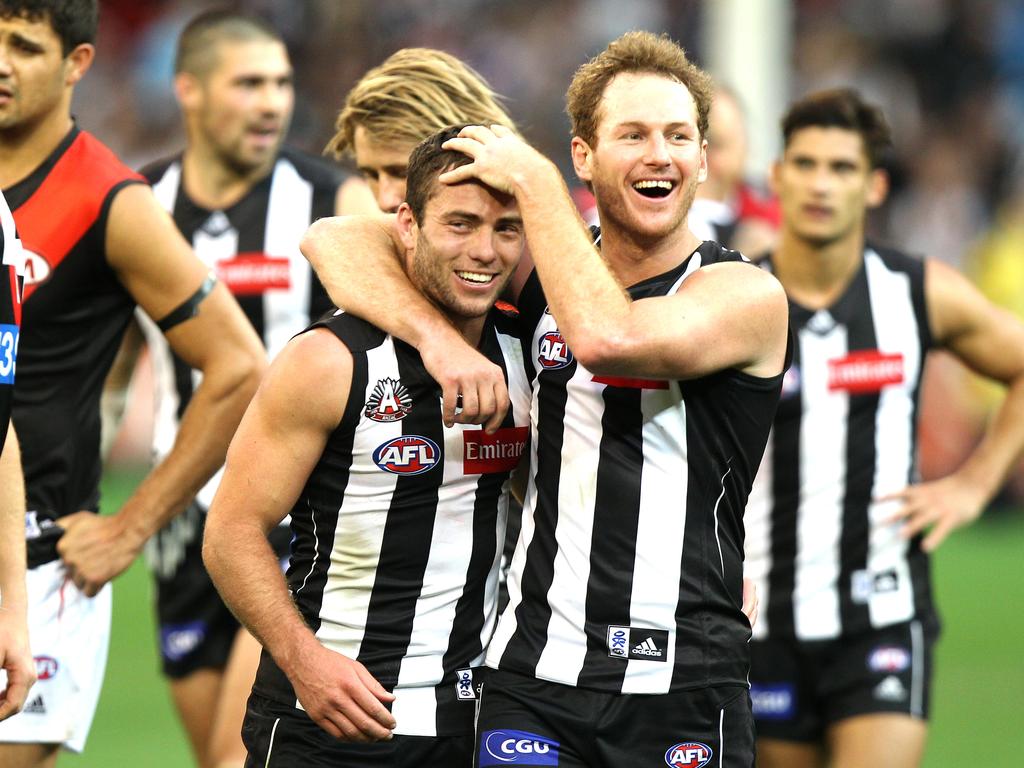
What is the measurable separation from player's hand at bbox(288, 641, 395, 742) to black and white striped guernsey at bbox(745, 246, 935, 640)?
8.58 feet

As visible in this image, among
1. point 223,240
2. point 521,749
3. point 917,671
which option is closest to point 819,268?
point 917,671

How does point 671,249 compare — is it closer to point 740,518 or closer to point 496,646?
point 740,518

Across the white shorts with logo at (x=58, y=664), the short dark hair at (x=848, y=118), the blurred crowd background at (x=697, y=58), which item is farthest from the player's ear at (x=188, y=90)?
the blurred crowd background at (x=697, y=58)

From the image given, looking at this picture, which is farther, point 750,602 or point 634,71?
point 750,602

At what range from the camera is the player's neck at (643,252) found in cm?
396

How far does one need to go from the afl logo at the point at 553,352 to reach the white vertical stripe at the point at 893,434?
90.2 inches

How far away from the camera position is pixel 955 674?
970 cm

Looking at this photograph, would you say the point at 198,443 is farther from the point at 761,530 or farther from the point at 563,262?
the point at 761,530

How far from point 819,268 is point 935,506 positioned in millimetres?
947

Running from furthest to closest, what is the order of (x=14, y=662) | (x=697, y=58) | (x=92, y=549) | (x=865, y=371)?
(x=697, y=58) → (x=865, y=371) → (x=92, y=549) → (x=14, y=662)

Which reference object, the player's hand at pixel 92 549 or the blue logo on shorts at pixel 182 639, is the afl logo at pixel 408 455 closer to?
the player's hand at pixel 92 549

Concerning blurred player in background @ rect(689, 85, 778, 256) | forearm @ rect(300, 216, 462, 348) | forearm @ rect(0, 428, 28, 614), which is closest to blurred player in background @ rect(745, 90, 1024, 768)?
blurred player in background @ rect(689, 85, 778, 256)

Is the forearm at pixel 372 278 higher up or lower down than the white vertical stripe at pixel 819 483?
higher up

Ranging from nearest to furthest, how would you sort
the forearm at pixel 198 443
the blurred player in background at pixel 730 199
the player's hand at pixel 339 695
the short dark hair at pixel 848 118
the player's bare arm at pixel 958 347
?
1. the player's hand at pixel 339 695
2. the forearm at pixel 198 443
3. the player's bare arm at pixel 958 347
4. the short dark hair at pixel 848 118
5. the blurred player in background at pixel 730 199
